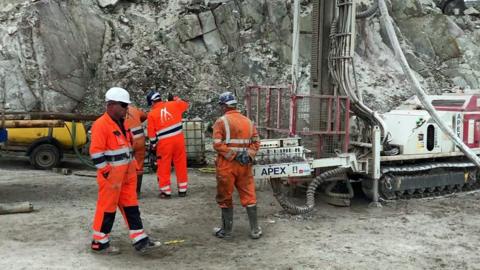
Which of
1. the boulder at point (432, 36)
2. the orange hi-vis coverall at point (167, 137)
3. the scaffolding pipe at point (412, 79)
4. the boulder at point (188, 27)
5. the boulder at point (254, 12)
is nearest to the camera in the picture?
the scaffolding pipe at point (412, 79)

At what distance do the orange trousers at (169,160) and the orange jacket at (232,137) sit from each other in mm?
2401

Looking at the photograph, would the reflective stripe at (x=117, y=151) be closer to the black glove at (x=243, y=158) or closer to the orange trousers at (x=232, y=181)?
the orange trousers at (x=232, y=181)

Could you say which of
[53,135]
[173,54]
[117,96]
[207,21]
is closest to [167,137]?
[117,96]

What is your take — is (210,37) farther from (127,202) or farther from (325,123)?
(127,202)

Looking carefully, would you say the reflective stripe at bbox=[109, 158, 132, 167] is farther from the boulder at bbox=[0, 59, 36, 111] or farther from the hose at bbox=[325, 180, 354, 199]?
the boulder at bbox=[0, 59, 36, 111]

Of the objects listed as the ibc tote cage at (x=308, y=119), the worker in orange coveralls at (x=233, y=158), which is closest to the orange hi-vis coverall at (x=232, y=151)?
the worker in orange coveralls at (x=233, y=158)

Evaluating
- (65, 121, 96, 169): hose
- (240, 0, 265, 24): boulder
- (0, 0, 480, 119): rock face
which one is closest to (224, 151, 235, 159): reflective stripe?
(65, 121, 96, 169): hose

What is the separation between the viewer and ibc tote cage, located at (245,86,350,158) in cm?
804

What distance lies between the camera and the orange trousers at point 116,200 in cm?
559

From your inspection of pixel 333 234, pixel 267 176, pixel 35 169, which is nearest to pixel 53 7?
pixel 35 169

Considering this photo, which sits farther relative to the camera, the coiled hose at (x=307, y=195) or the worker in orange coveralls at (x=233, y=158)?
the coiled hose at (x=307, y=195)

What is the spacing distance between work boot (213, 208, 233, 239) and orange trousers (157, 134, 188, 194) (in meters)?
2.24

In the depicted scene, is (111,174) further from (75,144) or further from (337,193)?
(75,144)

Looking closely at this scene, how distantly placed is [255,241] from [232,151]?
112 centimetres
